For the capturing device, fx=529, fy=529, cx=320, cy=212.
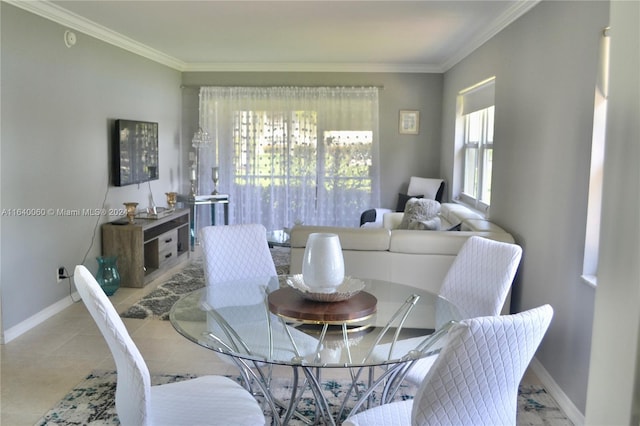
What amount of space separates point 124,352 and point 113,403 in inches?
51.4

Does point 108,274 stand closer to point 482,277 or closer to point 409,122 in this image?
point 482,277

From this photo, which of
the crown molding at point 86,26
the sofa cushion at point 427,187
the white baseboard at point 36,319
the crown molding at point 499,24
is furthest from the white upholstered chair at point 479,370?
the sofa cushion at point 427,187

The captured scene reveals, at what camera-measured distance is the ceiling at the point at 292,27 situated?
3936 mm

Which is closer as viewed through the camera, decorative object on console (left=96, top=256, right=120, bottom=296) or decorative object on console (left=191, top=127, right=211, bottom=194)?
decorative object on console (left=96, top=256, right=120, bottom=296)

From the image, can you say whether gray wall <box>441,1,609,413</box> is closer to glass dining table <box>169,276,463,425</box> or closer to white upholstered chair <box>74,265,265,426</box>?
glass dining table <box>169,276,463,425</box>

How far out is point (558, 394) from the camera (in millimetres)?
2863

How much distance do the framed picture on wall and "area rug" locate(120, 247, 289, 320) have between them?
2401 millimetres

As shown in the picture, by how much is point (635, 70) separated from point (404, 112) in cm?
610

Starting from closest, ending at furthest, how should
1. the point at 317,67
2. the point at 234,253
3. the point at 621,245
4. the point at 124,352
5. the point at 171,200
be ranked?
the point at 621,245 → the point at 124,352 → the point at 234,253 → the point at 171,200 → the point at 317,67

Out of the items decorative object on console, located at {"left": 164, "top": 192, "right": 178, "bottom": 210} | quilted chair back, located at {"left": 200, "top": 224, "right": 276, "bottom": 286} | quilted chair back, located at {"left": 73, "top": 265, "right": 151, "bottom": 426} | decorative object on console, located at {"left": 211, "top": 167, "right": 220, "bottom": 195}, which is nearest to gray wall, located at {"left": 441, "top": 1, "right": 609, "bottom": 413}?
quilted chair back, located at {"left": 200, "top": 224, "right": 276, "bottom": 286}

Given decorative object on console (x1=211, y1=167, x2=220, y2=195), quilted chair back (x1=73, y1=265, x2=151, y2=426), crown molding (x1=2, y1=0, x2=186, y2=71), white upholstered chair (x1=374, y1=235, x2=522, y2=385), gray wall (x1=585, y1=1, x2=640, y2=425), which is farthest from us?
decorative object on console (x1=211, y1=167, x2=220, y2=195)

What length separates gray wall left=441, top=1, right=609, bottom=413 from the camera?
2645 millimetres

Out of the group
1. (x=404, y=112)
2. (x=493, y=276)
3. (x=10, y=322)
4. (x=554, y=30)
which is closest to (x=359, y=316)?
(x=493, y=276)

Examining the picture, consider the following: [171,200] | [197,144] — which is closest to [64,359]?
[171,200]
